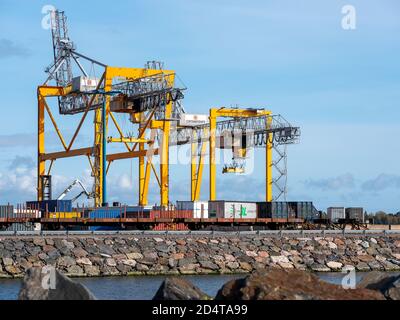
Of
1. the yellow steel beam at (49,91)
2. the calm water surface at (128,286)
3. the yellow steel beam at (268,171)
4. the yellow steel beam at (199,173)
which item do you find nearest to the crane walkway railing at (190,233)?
the calm water surface at (128,286)

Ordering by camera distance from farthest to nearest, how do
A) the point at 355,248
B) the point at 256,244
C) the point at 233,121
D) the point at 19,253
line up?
the point at 233,121 → the point at 355,248 → the point at 256,244 → the point at 19,253

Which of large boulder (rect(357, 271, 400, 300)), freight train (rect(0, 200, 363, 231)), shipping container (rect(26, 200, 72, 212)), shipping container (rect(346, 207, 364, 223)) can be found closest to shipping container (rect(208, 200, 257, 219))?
freight train (rect(0, 200, 363, 231))

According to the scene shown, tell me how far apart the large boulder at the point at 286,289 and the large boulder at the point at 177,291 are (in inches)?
17.3

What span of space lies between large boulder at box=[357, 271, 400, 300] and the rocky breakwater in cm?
1883

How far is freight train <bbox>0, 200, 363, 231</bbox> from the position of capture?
58312mm

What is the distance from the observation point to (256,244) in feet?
141

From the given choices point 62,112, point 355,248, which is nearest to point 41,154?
point 62,112

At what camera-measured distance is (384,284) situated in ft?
58.4

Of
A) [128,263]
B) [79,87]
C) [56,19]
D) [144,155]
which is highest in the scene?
[56,19]

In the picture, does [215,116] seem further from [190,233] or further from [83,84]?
[190,233]

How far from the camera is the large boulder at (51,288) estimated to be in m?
16.1

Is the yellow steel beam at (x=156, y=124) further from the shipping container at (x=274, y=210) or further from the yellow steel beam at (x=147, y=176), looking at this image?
the shipping container at (x=274, y=210)
